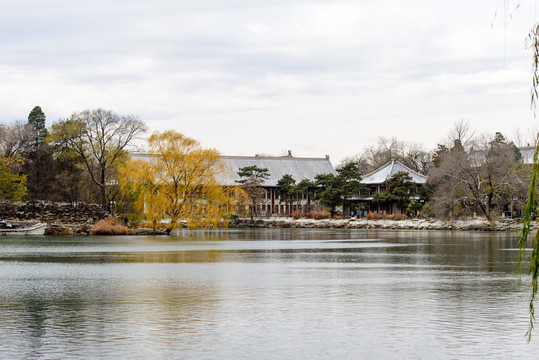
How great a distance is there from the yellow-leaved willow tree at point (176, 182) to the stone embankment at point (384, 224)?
25.7m

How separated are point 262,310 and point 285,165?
86.6 metres

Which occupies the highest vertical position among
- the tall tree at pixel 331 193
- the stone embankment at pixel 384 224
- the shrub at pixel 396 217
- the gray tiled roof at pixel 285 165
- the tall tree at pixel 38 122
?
the tall tree at pixel 38 122

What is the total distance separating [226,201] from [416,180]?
3771cm

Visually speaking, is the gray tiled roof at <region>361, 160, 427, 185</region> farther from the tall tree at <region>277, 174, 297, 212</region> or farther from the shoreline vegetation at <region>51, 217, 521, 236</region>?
the shoreline vegetation at <region>51, 217, 521, 236</region>

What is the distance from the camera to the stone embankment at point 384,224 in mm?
64125

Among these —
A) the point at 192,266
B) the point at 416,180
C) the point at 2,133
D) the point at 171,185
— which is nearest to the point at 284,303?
the point at 192,266

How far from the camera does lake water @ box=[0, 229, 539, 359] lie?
11453mm

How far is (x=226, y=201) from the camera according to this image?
54.4 metres

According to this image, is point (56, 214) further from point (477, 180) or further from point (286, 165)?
point (286, 165)

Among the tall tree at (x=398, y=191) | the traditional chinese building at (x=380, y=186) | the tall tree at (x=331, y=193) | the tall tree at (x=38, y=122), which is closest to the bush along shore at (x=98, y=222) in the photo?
the tall tree at (x=398, y=191)

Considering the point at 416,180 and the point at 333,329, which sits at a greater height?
the point at 416,180

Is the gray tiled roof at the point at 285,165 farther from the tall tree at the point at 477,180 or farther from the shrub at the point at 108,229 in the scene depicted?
the shrub at the point at 108,229

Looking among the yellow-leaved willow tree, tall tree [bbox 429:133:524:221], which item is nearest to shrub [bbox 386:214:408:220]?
tall tree [bbox 429:133:524:221]

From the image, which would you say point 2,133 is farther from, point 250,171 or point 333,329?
point 333,329
